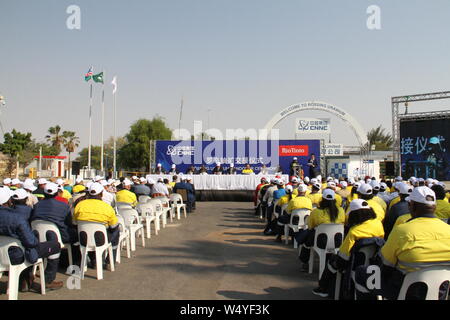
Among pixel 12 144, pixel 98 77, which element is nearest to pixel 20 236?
pixel 98 77

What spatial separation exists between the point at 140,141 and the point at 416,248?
187ft

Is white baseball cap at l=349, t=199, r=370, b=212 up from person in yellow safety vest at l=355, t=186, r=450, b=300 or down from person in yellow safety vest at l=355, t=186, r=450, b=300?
up

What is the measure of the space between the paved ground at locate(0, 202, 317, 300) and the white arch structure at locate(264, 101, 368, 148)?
59.7 ft

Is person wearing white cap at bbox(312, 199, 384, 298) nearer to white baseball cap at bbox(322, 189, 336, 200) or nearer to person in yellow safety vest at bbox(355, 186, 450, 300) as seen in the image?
person in yellow safety vest at bbox(355, 186, 450, 300)

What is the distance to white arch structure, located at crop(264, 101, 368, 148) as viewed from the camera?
87.3 ft

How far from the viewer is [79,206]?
595 centimetres

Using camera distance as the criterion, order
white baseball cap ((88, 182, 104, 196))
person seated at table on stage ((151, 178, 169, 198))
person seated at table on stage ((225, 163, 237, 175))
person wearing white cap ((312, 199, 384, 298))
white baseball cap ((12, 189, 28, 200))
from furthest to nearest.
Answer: person seated at table on stage ((225, 163, 237, 175)) → person seated at table on stage ((151, 178, 169, 198)) → white baseball cap ((88, 182, 104, 196)) → white baseball cap ((12, 189, 28, 200)) → person wearing white cap ((312, 199, 384, 298))

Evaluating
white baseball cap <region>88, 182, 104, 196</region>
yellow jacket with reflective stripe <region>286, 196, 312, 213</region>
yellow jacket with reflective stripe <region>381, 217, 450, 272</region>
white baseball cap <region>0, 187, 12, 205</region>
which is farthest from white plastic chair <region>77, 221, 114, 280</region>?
yellow jacket with reflective stripe <region>381, 217, 450, 272</region>

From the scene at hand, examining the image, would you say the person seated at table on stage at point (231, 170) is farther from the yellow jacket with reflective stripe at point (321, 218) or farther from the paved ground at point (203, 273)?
the yellow jacket with reflective stripe at point (321, 218)

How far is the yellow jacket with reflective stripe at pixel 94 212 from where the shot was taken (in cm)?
587

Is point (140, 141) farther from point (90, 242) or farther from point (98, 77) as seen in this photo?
point (90, 242)
